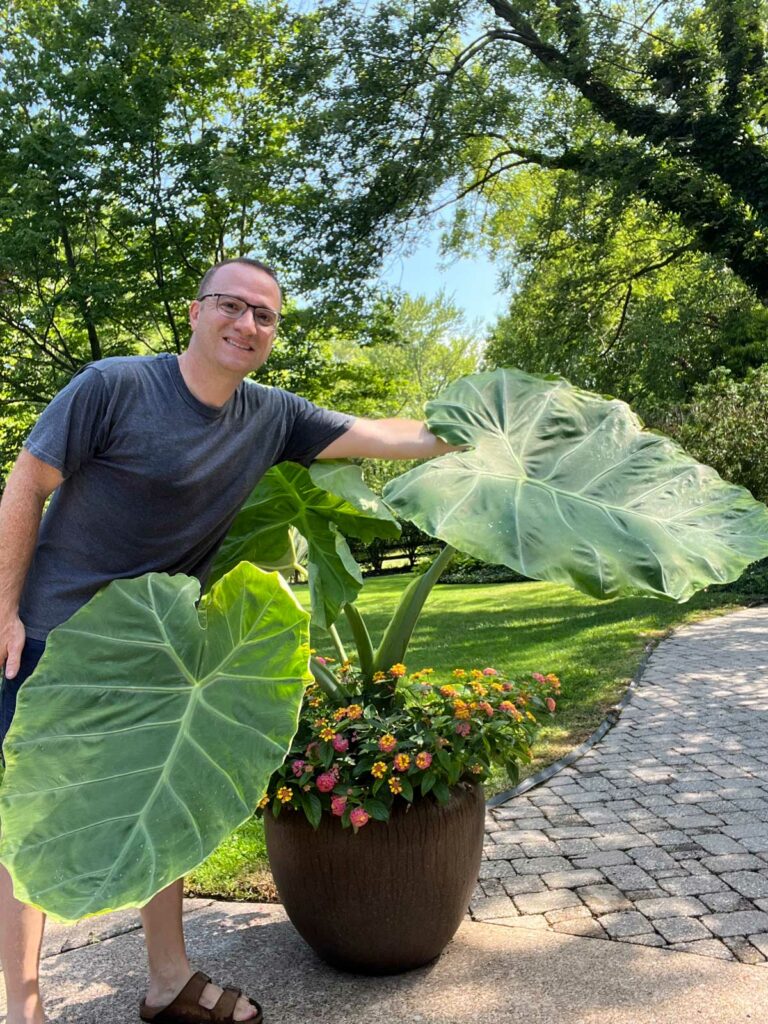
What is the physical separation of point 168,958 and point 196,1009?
147mm

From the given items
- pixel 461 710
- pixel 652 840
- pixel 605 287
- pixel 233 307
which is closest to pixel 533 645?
pixel 652 840

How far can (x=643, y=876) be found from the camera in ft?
10.7

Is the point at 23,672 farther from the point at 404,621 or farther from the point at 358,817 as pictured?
the point at 404,621

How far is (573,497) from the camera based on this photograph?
7.29 feet

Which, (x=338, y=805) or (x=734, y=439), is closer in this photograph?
(x=338, y=805)

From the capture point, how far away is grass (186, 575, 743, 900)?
3566 millimetres

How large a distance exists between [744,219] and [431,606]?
6652 mm

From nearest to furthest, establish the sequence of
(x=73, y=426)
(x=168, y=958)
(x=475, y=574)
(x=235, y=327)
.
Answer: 1. (x=73, y=426)
2. (x=235, y=327)
3. (x=168, y=958)
4. (x=475, y=574)

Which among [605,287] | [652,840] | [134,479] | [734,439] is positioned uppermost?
[605,287]

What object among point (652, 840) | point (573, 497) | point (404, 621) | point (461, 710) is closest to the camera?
point (573, 497)

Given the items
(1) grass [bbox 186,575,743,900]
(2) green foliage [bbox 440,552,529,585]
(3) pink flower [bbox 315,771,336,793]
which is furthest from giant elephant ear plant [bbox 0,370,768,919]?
(2) green foliage [bbox 440,552,529,585]

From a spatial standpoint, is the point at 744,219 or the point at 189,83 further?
the point at 189,83

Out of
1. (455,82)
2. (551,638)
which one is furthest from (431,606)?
(455,82)

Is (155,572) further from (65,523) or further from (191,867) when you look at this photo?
(191,867)
